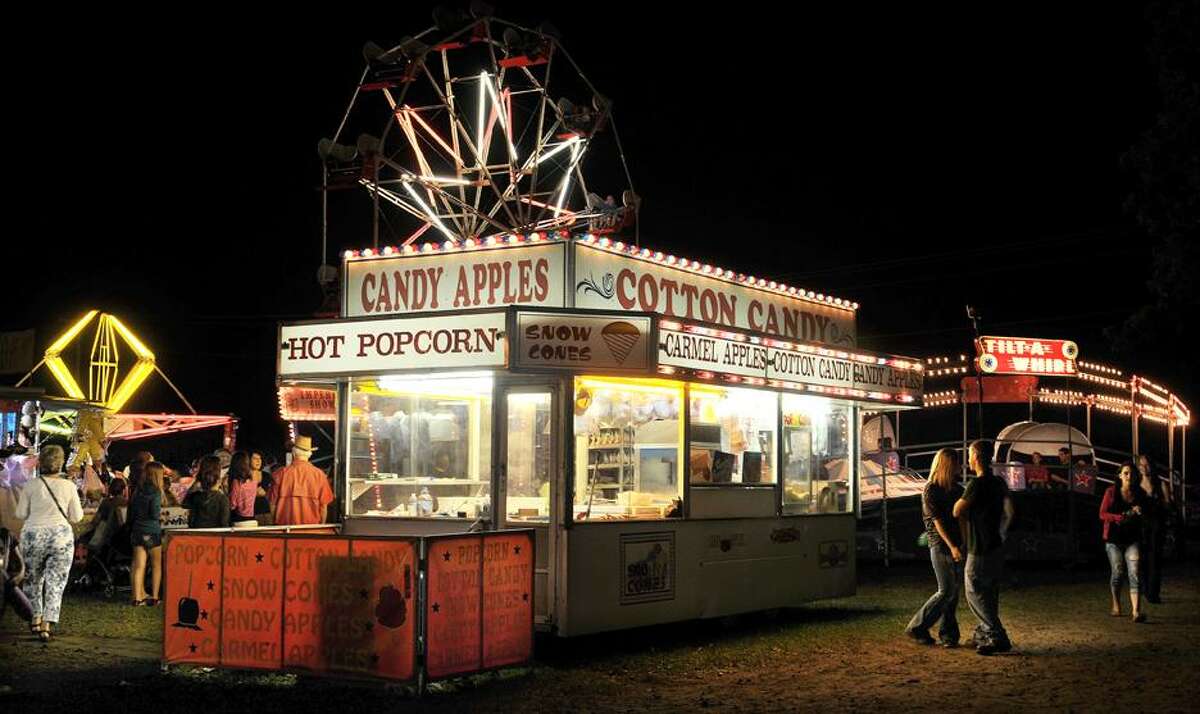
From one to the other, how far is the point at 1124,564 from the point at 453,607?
337 inches

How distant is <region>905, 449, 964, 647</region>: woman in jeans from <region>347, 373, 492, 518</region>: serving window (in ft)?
13.8

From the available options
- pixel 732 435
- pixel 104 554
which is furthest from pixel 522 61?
pixel 104 554

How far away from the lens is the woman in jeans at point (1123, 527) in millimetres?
14109

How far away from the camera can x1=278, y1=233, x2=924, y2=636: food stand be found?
443 inches

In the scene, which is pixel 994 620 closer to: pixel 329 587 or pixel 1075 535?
pixel 329 587

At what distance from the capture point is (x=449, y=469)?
12797 mm

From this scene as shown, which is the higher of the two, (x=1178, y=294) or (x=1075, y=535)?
(x=1178, y=294)

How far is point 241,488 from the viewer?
1596 cm

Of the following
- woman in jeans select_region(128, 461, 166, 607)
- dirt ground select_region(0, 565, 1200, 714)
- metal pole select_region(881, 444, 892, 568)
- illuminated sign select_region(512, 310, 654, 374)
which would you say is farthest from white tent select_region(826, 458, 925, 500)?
illuminated sign select_region(512, 310, 654, 374)

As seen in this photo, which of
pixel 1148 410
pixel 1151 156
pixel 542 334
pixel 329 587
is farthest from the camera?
pixel 1148 410

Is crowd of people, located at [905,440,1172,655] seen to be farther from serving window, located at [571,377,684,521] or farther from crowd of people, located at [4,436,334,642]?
crowd of people, located at [4,436,334,642]

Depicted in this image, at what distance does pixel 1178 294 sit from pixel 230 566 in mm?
17671

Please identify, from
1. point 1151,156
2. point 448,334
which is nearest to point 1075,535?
point 1151,156

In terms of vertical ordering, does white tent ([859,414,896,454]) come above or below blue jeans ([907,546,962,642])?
above
